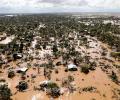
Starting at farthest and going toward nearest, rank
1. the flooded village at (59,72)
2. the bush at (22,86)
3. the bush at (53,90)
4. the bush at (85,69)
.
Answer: the bush at (85,69)
the bush at (22,86)
the flooded village at (59,72)
the bush at (53,90)

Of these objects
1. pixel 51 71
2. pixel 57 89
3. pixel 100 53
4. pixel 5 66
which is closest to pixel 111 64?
pixel 100 53

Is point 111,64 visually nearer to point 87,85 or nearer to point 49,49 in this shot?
point 87,85

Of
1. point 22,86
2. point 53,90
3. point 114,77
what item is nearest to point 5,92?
point 22,86

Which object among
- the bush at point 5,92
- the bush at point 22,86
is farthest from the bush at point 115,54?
the bush at point 5,92

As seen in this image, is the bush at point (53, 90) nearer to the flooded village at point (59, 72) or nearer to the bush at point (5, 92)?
the flooded village at point (59, 72)

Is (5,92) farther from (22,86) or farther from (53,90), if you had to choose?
(53,90)

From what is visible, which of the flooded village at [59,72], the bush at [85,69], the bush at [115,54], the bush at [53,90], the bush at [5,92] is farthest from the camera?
the bush at [115,54]

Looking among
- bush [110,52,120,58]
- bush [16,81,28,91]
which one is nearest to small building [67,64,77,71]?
bush [16,81,28,91]

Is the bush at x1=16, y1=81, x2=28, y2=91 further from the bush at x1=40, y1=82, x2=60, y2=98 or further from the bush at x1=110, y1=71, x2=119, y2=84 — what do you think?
the bush at x1=110, y1=71, x2=119, y2=84
